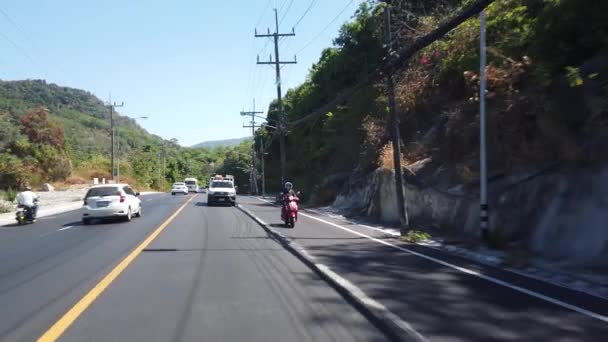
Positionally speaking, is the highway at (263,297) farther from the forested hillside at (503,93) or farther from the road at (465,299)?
the forested hillside at (503,93)

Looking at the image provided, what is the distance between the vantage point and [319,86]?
2029 inches

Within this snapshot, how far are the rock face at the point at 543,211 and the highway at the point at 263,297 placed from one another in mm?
1993

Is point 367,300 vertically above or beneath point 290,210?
beneath

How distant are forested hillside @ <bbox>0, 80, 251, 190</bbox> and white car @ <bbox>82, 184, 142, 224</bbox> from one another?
111 ft

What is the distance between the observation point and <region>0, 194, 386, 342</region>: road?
21.5ft

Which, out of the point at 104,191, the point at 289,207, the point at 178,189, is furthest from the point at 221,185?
the point at 178,189

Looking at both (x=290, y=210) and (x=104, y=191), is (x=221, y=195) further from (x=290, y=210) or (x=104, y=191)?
(x=290, y=210)

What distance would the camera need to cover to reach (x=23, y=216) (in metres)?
23.5

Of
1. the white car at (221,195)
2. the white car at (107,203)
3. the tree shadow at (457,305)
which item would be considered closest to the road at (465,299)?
the tree shadow at (457,305)

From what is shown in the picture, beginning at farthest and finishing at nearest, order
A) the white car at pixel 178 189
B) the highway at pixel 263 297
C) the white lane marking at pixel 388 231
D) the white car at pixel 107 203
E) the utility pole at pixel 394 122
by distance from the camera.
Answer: the white car at pixel 178 189
the white car at pixel 107 203
the white lane marking at pixel 388 231
the utility pole at pixel 394 122
the highway at pixel 263 297

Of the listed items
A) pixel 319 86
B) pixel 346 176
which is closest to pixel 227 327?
pixel 346 176

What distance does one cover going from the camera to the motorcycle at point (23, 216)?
23.5 meters

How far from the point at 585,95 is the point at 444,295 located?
834 cm

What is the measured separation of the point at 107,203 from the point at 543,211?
1659 cm
